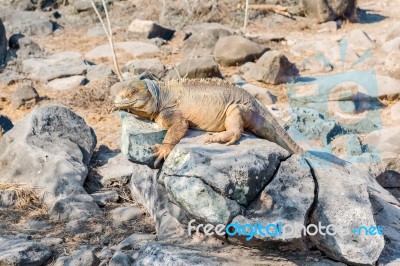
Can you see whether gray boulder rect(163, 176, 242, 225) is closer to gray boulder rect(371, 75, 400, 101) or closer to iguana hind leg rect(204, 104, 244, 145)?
iguana hind leg rect(204, 104, 244, 145)

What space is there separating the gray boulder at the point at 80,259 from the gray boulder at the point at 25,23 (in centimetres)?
1035

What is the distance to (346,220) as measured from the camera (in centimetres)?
426

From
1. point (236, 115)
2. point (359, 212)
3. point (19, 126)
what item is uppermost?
point (236, 115)

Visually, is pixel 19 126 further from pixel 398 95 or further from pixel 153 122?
pixel 398 95

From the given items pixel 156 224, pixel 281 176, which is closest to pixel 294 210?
pixel 281 176

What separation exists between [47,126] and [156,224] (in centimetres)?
261

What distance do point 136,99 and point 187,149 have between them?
776 millimetres

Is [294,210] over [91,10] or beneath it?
over

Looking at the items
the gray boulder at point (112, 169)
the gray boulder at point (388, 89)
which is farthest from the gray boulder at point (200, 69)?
the gray boulder at point (388, 89)

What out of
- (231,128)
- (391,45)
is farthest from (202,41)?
(231,128)

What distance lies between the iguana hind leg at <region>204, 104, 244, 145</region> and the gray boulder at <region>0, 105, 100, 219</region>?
191cm

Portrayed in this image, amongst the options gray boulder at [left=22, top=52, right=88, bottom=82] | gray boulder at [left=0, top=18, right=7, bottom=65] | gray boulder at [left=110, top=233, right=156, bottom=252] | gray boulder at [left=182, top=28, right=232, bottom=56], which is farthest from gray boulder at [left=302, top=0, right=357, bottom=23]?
gray boulder at [left=110, top=233, right=156, bottom=252]

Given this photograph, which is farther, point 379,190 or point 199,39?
point 199,39

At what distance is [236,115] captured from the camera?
4.77 m
